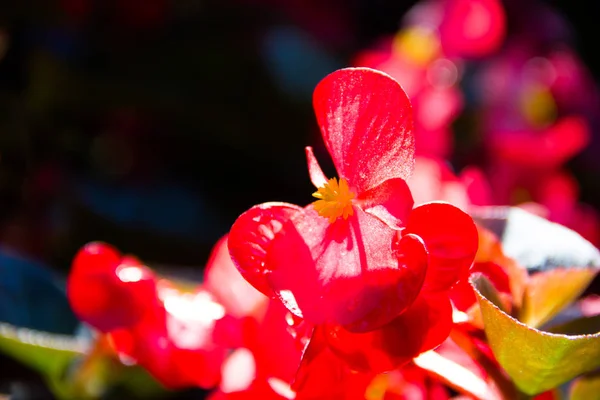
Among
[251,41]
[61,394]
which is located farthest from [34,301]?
[251,41]

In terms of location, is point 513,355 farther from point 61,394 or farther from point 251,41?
point 251,41

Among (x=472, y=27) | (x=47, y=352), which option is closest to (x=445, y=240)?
(x=47, y=352)

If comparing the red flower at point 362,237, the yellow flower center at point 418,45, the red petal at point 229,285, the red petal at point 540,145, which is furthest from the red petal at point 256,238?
the yellow flower center at point 418,45

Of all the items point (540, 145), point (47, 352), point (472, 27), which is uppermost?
point (472, 27)

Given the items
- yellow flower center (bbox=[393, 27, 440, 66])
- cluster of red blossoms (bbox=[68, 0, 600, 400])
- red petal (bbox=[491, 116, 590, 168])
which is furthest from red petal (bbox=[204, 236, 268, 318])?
yellow flower center (bbox=[393, 27, 440, 66])

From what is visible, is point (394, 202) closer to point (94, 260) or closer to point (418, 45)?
point (94, 260)
